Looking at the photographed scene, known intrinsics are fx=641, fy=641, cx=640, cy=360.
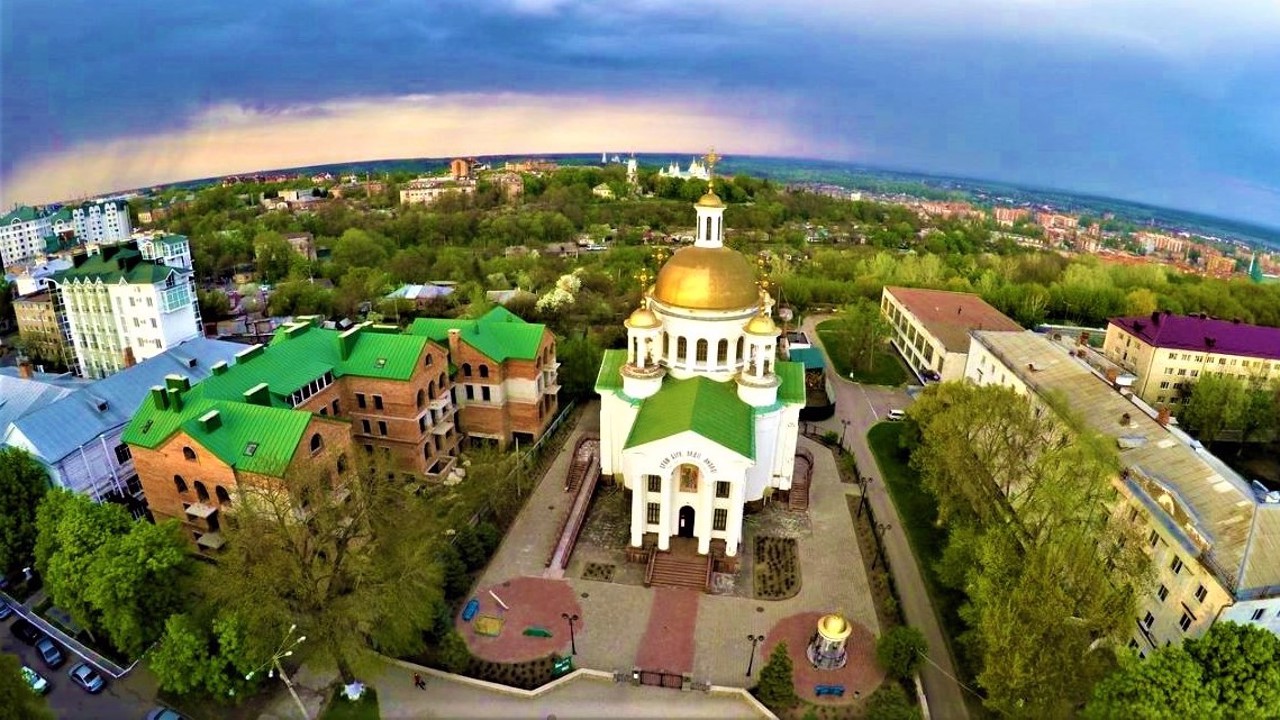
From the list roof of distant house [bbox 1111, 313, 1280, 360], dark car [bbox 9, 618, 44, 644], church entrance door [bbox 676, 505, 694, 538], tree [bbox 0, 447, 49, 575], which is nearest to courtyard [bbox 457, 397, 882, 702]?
church entrance door [bbox 676, 505, 694, 538]

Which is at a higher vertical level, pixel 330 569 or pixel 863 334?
pixel 330 569

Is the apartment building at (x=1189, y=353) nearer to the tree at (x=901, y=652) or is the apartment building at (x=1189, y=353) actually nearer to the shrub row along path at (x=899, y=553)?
the shrub row along path at (x=899, y=553)

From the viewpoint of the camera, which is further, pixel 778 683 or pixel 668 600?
pixel 668 600

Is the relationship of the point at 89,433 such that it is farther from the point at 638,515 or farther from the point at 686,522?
the point at 686,522

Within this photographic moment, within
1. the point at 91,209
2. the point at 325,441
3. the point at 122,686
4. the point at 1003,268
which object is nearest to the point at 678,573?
the point at 325,441

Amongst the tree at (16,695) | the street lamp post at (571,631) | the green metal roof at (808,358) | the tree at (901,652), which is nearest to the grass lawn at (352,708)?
the street lamp post at (571,631)

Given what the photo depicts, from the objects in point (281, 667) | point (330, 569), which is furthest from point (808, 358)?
point (281, 667)
